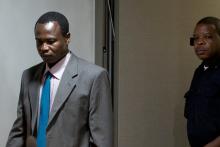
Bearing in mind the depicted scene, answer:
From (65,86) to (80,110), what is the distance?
0.12 meters

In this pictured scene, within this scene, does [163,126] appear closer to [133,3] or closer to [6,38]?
[133,3]

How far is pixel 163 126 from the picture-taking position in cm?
246

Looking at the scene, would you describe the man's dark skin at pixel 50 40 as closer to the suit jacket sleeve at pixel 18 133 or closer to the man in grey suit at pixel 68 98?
the man in grey suit at pixel 68 98

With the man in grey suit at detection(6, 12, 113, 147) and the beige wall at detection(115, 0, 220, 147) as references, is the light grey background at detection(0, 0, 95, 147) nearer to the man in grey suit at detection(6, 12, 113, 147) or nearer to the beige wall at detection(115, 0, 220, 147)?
the man in grey suit at detection(6, 12, 113, 147)

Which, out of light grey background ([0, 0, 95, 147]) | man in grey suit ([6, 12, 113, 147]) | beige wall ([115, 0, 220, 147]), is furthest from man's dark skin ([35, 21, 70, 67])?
beige wall ([115, 0, 220, 147])

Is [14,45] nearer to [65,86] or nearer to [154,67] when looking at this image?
[65,86]

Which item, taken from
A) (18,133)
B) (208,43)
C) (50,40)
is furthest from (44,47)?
(208,43)

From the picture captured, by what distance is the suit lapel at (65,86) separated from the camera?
4.94 ft

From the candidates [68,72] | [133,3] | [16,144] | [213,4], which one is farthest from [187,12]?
[16,144]

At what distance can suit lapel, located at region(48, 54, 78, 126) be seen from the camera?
1.50 meters

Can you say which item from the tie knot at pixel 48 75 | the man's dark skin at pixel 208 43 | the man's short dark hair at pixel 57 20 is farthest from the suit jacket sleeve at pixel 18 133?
the man's dark skin at pixel 208 43

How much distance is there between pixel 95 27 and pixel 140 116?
0.67 meters

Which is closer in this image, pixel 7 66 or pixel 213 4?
pixel 7 66

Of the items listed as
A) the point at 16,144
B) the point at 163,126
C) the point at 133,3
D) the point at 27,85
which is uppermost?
the point at 133,3
